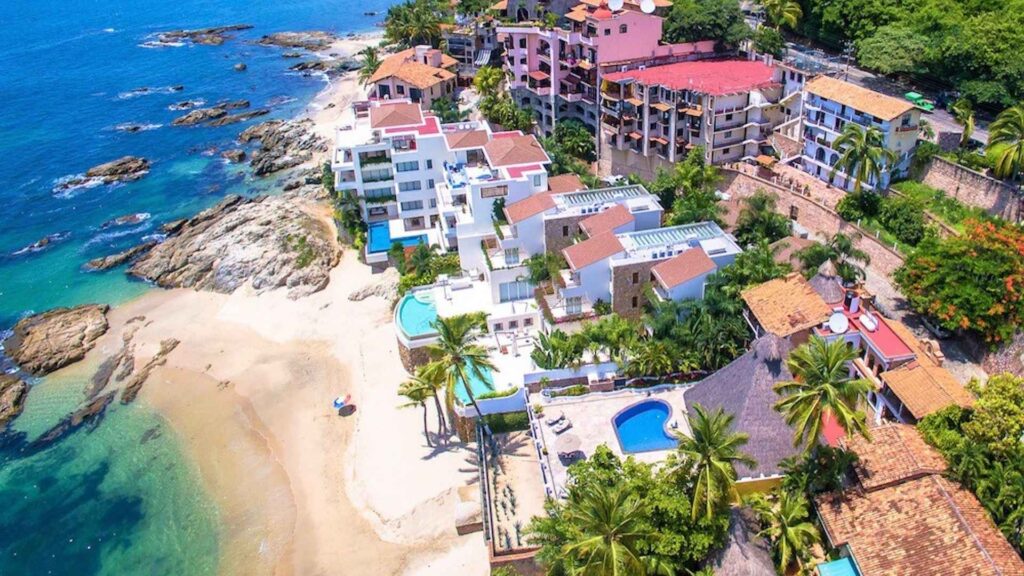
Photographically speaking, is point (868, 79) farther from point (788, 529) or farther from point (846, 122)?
point (788, 529)

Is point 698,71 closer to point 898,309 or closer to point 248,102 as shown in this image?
point 898,309

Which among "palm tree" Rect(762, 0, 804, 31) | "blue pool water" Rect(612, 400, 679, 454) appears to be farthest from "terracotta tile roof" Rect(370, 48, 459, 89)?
"blue pool water" Rect(612, 400, 679, 454)

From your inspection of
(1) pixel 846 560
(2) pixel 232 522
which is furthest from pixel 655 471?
(2) pixel 232 522

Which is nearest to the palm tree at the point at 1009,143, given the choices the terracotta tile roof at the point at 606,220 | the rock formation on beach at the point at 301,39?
the terracotta tile roof at the point at 606,220

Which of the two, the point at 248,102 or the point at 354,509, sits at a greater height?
the point at 248,102

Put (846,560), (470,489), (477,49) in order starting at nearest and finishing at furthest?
(846,560), (470,489), (477,49)

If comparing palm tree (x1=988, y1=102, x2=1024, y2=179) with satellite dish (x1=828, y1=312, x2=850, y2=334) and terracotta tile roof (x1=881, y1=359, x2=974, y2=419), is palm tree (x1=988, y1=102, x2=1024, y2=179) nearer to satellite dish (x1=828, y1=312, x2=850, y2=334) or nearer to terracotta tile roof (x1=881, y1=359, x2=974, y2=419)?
terracotta tile roof (x1=881, y1=359, x2=974, y2=419)

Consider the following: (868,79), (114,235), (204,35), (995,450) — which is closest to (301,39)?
(204,35)
